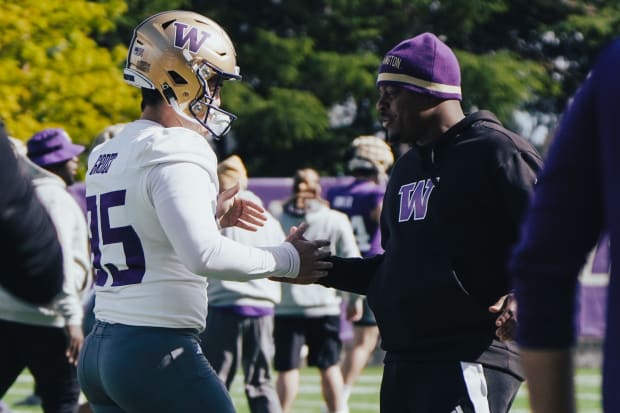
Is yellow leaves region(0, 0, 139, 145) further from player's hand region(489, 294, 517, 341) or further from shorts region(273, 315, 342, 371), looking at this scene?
player's hand region(489, 294, 517, 341)

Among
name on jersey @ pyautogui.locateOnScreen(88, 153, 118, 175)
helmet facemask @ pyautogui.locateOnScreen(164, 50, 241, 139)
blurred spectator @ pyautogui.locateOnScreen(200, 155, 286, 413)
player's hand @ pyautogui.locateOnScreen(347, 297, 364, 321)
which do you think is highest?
helmet facemask @ pyautogui.locateOnScreen(164, 50, 241, 139)

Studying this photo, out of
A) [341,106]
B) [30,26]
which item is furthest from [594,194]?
[341,106]

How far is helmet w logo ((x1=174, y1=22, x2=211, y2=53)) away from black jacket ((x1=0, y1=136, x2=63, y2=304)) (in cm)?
201

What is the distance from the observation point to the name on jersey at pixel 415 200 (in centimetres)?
419

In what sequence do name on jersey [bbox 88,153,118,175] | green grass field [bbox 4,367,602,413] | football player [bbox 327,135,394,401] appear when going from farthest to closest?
green grass field [bbox 4,367,602,413]
football player [bbox 327,135,394,401]
name on jersey [bbox 88,153,118,175]

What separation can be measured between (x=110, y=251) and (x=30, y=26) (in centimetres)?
1479

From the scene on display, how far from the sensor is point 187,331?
393 centimetres

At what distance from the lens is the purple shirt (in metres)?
2.18

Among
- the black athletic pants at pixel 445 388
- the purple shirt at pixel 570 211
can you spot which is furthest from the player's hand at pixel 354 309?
the purple shirt at pixel 570 211

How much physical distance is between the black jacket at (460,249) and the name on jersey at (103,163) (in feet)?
3.18

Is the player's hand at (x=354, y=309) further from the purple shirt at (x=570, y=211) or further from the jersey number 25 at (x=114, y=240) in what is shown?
the purple shirt at (x=570, y=211)

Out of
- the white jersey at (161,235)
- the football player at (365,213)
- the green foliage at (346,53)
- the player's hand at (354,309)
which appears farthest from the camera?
the green foliage at (346,53)

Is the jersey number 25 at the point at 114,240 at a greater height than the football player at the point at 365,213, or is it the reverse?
the jersey number 25 at the point at 114,240

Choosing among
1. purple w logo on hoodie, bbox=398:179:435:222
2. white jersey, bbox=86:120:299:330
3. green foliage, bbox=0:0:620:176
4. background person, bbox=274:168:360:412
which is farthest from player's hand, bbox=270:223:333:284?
green foliage, bbox=0:0:620:176
